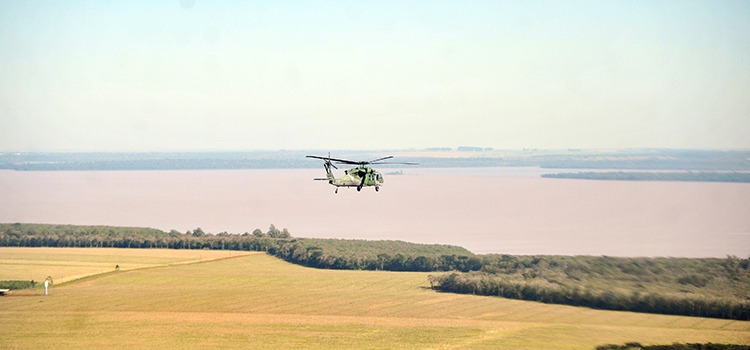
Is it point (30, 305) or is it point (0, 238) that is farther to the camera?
point (0, 238)

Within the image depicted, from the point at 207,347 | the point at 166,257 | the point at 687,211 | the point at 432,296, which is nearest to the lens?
the point at 207,347

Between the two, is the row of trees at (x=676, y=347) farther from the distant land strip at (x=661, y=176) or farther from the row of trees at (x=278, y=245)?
the distant land strip at (x=661, y=176)

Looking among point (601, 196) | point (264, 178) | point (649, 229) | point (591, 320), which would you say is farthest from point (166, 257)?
point (264, 178)

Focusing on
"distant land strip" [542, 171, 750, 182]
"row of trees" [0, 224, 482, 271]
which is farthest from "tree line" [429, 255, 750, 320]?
"distant land strip" [542, 171, 750, 182]

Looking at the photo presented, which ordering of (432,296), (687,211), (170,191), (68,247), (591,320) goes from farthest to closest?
(170,191), (687,211), (68,247), (432,296), (591,320)

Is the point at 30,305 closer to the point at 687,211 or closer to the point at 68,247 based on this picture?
the point at 68,247

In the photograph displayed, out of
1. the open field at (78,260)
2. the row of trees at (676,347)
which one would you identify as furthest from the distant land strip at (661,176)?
the open field at (78,260)
